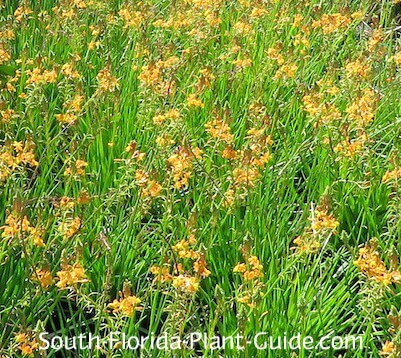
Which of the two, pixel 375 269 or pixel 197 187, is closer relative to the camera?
pixel 375 269

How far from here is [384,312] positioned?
2281 millimetres

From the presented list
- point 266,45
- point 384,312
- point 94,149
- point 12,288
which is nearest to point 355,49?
point 266,45

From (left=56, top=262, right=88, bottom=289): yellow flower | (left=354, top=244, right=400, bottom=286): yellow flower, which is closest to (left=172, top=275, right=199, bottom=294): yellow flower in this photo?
(left=56, top=262, right=88, bottom=289): yellow flower

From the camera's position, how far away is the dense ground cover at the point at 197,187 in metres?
1.91

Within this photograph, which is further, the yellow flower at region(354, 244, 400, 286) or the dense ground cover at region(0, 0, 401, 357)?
the dense ground cover at region(0, 0, 401, 357)

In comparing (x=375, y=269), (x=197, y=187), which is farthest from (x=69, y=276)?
(x=197, y=187)

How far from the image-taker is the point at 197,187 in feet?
8.45

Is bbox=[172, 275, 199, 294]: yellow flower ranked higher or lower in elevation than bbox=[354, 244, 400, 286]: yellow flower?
higher

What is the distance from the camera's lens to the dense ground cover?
1911mm

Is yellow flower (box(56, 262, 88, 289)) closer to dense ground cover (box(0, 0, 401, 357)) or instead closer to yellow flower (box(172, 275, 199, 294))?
dense ground cover (box(0, 0, 401, 357))

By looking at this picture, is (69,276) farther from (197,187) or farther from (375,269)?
(197,187)

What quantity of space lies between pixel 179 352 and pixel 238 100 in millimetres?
1852

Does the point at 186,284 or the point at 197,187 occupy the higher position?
the point at 186,284

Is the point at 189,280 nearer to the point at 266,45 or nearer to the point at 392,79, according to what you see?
the point at 392,79
